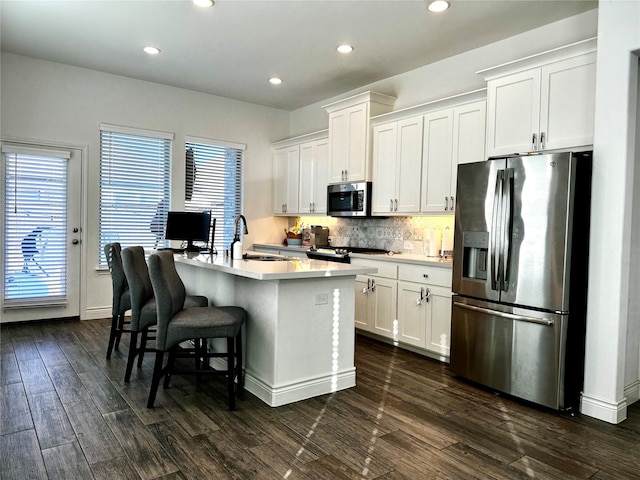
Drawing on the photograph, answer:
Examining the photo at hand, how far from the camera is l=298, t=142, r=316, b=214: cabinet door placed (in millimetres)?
6184

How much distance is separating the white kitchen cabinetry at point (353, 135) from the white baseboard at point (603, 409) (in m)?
3.06

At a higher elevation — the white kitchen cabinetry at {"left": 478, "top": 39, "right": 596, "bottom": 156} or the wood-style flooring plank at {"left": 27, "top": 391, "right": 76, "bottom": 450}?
the white kitchen cabinetry at {"left": 478, "top": 39, "right": 596, "bottom": 156}

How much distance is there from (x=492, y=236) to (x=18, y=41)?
494 cm

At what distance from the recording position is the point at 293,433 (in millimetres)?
2602

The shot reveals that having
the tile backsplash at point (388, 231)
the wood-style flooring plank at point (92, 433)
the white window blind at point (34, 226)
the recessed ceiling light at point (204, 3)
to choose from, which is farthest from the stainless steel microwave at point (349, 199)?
the wood-style flooring plank at point (92, 433)

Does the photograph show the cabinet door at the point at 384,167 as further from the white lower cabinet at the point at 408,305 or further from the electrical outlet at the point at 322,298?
the electrical outlet at the point at 322,298

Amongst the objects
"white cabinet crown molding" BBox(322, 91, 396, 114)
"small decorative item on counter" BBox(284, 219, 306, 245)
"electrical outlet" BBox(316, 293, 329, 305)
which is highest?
"white cabinet crown molding" BBox(322, 91, 396, 114)

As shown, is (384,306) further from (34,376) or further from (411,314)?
(34,376)

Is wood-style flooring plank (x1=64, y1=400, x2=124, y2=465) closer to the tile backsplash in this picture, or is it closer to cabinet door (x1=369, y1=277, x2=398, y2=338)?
cabinet door (x1=369, y1=277, x2=398, y2=338)

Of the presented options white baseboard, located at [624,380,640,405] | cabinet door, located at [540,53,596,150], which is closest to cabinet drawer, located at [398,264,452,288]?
cabinet door, located at [540,53,596,150]

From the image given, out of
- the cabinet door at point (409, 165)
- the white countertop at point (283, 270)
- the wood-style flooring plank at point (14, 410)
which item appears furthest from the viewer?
the cabinet door at point (409, 165)

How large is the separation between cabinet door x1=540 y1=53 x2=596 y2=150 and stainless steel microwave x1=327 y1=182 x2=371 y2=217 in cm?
213

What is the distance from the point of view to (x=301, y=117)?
6.93m

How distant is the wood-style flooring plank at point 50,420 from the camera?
246 centimetres
